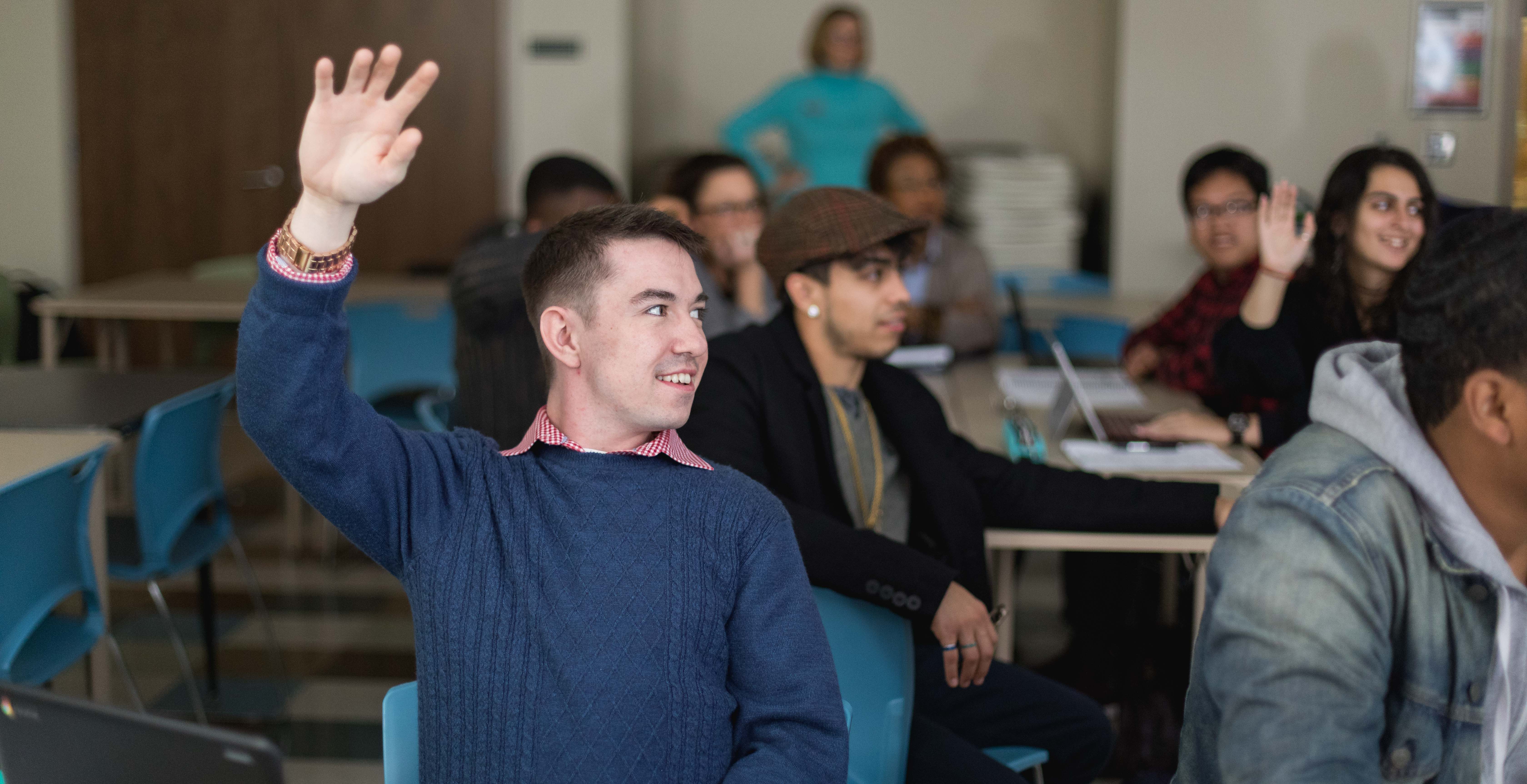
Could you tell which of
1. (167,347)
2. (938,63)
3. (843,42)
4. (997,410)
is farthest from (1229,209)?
(167,347)

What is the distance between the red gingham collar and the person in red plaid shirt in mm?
2062

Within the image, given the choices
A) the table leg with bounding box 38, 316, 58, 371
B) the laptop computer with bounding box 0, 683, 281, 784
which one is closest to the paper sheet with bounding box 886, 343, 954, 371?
the laptop computer with bounding box 0, 683, 281, 784

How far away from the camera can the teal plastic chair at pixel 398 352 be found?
4066 mm

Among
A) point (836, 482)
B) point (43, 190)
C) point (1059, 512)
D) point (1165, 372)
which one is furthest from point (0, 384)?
point (43, 190)

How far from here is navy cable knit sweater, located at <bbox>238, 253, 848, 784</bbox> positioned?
1199 millimetres

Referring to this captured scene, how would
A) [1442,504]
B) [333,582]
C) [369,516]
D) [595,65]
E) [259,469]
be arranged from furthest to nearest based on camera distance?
[595,65], [259,469], [333,582], [369,516], [1442,504]

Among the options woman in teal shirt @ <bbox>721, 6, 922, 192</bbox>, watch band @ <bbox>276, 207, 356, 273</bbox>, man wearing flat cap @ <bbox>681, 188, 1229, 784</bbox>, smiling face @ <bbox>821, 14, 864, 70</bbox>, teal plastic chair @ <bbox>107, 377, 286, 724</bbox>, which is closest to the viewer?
watch band @ <bbox>276, 207, 356, 273</bbox>

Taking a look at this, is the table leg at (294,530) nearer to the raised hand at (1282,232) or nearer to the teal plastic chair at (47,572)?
the teal plastic chair at (47,572)

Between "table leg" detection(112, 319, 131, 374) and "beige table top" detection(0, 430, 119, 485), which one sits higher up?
"beige table top" detection(0, 430, 119, 485)

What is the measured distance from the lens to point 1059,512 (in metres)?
2.11

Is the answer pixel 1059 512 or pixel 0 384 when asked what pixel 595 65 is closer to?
pixel 0 384

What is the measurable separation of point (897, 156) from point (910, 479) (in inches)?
88.8

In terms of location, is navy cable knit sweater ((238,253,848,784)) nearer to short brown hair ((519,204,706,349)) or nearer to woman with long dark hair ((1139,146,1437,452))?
short brown hair ((519,204,706,349))

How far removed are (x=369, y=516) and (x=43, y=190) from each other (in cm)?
581
